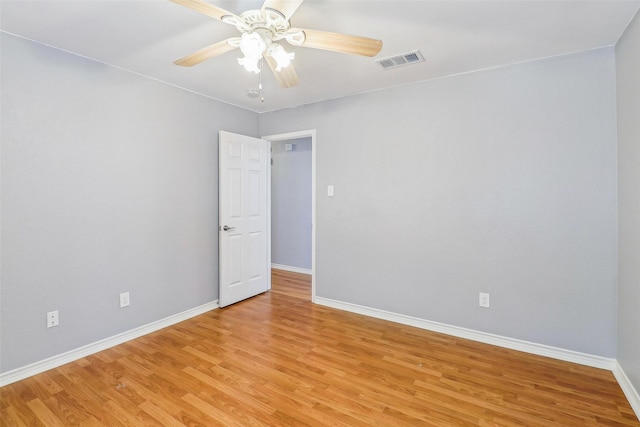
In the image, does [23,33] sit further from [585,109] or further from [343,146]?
[585,109]

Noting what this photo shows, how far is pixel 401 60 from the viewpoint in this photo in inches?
101

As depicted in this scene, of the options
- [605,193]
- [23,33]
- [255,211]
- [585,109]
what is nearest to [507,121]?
[585,109]

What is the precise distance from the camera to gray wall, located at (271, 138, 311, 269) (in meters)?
5.34

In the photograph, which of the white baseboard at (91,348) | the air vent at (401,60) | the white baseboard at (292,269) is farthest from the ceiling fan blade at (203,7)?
the white baseboard at (292,269)

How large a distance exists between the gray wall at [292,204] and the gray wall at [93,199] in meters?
2.04

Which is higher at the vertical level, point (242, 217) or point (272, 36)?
point (272, 36)

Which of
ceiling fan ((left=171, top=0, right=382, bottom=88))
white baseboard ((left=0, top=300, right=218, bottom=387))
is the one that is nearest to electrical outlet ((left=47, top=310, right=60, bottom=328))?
white baseboard ((left=0, top=300, right=218, bottom=387))

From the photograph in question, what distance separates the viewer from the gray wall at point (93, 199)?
2.20 m

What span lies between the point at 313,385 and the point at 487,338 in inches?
66.1

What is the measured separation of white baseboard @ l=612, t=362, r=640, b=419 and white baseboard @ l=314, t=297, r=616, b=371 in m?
0.09

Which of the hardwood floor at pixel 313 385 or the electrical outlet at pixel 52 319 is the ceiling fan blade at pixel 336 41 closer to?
the hardwood floor at pixel 313 385

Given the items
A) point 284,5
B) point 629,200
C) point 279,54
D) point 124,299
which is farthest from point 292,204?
point 629,200

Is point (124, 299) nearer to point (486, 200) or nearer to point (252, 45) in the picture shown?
point (252, 45)

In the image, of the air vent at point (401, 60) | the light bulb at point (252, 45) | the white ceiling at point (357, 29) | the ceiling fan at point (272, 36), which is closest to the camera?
the ceiling fan at point (272, 36)
